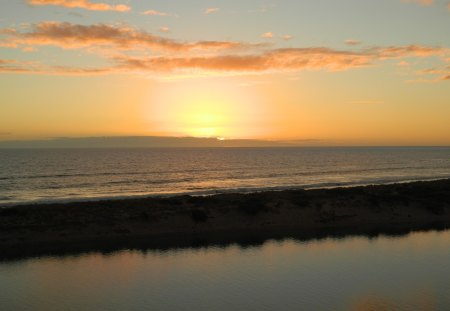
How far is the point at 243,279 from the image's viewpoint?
24.0 m

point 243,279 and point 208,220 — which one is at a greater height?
point 208,220

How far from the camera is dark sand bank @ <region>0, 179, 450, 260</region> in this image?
33.8m

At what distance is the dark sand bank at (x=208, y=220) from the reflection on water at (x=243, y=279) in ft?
11.1

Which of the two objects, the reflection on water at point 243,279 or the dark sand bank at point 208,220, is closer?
the reflection on water at point 243,279

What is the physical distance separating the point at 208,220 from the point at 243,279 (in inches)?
617

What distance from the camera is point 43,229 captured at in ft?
115

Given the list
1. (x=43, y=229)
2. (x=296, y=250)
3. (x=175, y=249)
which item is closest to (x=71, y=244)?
(x=43, y=229)

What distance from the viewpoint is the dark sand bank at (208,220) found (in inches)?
1330

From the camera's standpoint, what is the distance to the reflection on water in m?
20.1

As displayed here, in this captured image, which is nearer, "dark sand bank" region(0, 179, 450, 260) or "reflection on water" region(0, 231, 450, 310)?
"reflection on water" region(0, 231, 450, 310)

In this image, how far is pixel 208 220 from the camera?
129ft

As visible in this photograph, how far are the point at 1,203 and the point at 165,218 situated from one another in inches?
983

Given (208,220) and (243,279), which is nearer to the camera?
(243,279)

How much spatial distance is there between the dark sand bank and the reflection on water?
3.40m
